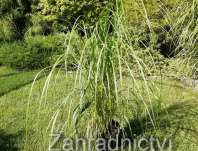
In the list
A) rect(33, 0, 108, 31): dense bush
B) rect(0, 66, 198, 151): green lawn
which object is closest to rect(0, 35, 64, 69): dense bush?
rect(33, 0, 108, 31): dense bush

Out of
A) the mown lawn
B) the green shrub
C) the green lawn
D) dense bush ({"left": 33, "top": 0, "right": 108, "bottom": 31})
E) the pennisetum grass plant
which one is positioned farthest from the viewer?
the green shrub

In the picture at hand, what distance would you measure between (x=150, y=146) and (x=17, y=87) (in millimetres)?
3663

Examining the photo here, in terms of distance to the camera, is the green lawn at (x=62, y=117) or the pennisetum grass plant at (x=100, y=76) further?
the green lawn at (x=62, y=117)

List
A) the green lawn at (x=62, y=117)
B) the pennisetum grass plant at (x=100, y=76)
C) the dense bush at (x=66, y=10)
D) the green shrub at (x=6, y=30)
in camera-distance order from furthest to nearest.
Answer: the green shrub at (x=6, y=30) < the dense bush at (x=66, y=10) < the green lawn at (x=62, y=117) < the pennisetum grass plant at (x=100, y=76)

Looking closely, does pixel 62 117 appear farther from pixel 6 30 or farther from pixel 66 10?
pixel 6 30

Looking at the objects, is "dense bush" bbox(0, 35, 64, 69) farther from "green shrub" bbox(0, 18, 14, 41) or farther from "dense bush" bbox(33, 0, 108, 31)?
"green shrub" bbox(0, 18, 14, 41)

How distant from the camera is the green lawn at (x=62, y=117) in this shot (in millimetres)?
5512

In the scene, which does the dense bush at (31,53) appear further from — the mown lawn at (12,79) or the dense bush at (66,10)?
the dense bush at (66,10)

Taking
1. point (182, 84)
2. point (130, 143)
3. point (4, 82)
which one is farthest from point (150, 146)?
point (4, 82)

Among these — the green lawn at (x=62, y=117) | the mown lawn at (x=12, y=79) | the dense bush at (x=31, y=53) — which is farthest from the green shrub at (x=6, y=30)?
the green lawn at (x=62, y=117)

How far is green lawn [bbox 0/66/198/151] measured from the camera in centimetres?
551

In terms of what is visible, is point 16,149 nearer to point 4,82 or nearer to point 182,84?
point 4,82

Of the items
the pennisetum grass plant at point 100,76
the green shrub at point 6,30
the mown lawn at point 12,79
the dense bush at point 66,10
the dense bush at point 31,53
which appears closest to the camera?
the pennisetum grass plant at point 100,76

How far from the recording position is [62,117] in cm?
557
